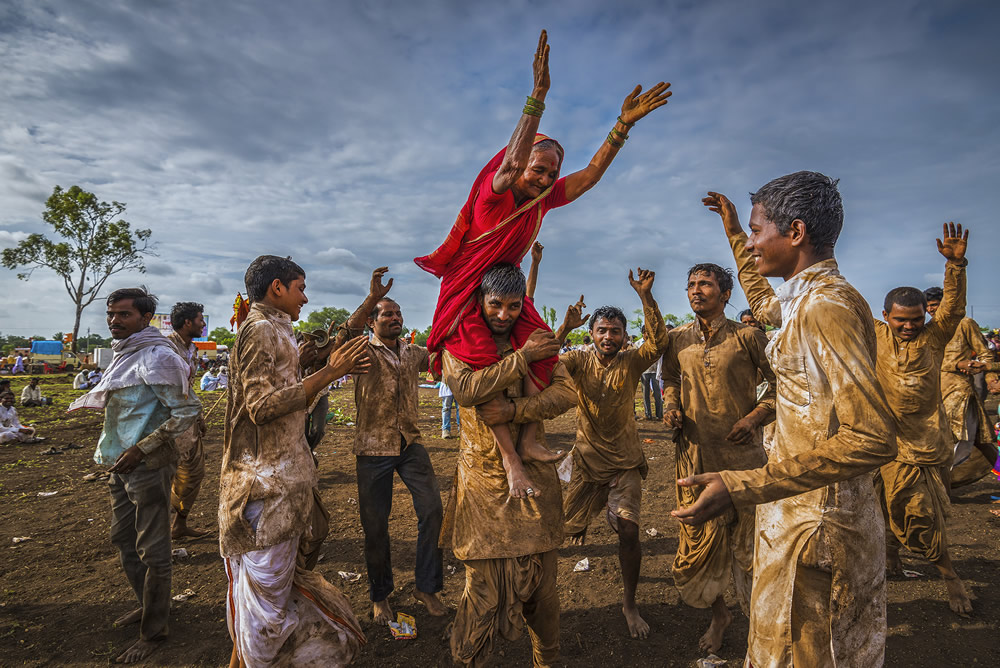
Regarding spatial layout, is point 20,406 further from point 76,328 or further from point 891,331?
point 891,331

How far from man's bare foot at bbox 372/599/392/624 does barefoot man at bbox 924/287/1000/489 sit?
6.81 metres

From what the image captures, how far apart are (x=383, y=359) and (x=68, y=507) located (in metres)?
6.17

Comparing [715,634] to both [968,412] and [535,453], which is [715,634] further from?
[968,412]

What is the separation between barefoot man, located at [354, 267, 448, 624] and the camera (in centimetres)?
428

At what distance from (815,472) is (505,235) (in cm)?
189

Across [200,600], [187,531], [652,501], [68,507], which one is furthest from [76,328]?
[652,501]

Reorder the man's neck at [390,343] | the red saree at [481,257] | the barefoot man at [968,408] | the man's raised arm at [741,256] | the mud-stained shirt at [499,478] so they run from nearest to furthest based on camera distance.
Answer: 1. the mud-stained shirt at [499,478]
2. the red saree at [481,257]
3. the man's raised arm at [741,256]
4. the man's neck at [390,343]
5. the barefoot man at [968,408]

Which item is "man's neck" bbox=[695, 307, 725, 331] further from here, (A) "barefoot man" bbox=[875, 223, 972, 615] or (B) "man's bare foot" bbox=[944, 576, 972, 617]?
(B) "man's bare foot" bbox=[944, 576, 972, 617]

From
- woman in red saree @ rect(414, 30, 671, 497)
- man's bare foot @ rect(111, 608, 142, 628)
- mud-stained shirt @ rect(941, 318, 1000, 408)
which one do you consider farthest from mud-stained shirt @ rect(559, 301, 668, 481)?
mud-stained shirt @ rect(941, 318, 1000, 408)

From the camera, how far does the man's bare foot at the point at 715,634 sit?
3736mm

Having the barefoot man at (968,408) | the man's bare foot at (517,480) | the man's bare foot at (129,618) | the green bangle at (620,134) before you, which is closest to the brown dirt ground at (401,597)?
the man's bare foot at (129,618)

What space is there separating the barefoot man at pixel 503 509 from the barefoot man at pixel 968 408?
5893mm

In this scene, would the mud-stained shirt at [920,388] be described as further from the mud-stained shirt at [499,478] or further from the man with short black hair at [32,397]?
the man with short black hair at [32,397]

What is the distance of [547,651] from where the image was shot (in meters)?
2.97
